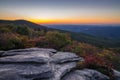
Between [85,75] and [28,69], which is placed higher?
[28,69]

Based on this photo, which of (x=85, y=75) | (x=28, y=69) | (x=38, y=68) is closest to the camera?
(x=28, y=69)

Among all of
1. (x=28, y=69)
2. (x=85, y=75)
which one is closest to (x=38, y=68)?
(x=28, y=69)

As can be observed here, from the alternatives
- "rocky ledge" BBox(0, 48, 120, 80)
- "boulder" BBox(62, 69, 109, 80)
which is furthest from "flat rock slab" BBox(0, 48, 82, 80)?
"boulder" BBox(62, 69, 109, 80)

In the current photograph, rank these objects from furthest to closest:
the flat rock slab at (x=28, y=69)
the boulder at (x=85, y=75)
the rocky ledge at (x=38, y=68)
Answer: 1. the boulder at (x=85, y=75)
2. the rocky ledge at (x=38, y=68)
3. the flat rock slab at (x=28, y=69)

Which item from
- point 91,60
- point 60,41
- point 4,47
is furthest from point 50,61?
point 60,41

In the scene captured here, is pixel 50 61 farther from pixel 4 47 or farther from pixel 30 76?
pixel 4 47

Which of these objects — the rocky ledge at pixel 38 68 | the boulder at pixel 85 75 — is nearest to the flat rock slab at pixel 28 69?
the rocky ledge at pixel 38 68

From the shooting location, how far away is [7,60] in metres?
12.2

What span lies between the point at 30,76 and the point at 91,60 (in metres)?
8.32

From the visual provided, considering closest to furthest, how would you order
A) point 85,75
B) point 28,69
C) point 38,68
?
point 28,69 < point 38,68 < point 85,75

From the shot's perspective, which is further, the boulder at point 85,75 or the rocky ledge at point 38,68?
the boulder at point 85,75

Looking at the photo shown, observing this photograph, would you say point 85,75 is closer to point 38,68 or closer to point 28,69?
point 38,68

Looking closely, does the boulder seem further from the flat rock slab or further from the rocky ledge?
the flat rock slab

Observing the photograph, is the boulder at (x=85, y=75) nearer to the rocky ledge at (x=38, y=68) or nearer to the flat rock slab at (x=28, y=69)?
the rocky ledge at (x=38, y=68)
